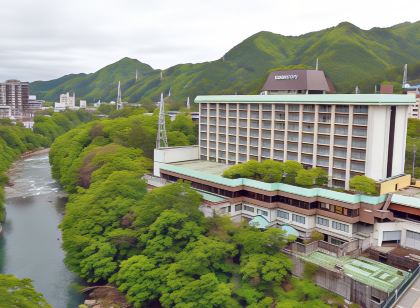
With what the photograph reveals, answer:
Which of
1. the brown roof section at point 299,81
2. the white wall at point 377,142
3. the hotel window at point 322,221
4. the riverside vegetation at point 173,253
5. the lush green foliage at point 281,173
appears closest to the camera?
the riverside vegetation at point 173,253

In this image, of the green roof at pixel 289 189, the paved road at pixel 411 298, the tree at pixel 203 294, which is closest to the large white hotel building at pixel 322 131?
the green roof at pixel 289 189

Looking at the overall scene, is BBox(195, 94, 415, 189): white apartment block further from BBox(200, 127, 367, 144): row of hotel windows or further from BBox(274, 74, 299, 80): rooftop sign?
BBox(274, 74, 299, 80): rooftop sign

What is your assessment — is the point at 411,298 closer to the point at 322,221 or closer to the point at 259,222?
the point at 322,221

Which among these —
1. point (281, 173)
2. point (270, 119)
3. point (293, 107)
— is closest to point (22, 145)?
point (270, 119)

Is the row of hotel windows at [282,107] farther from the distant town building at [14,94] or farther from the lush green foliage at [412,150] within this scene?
the distant town building at [14,94]

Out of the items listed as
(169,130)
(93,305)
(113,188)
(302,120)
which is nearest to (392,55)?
(169,130)

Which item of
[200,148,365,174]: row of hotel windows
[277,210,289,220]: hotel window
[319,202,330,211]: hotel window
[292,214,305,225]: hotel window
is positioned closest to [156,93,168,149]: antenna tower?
[200,148,365,174]: row of hotel windows
